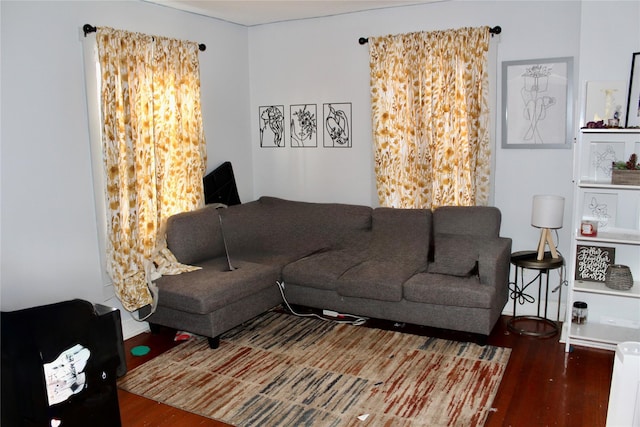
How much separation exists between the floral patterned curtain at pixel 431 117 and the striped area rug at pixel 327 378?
4.11ft

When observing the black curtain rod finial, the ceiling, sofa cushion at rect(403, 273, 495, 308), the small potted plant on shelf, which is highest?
the ceiling

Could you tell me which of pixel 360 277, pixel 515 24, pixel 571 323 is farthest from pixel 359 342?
pixel 515 24

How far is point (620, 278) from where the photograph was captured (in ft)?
11.1

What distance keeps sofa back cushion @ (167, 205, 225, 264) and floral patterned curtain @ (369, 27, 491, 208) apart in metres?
1.45

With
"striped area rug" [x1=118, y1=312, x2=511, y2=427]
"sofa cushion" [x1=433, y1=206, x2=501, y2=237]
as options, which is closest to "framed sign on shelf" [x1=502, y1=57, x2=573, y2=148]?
"sofa cushion" [x1=433, y1=206, x2=501, y2=237]

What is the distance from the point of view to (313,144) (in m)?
4.98

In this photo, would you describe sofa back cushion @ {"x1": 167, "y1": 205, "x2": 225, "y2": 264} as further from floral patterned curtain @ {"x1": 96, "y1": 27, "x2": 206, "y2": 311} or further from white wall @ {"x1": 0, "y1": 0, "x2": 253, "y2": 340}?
white wall @ {"x1": 0, "y1": 0, "x2": 253, "y2": 340}

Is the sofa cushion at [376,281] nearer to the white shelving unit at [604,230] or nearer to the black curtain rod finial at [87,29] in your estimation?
the white shelving unit at [604,230]

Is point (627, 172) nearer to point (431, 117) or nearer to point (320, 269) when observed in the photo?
point (431, 117)

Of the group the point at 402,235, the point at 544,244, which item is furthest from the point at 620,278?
the point at 402,235

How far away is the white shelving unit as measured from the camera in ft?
11.3

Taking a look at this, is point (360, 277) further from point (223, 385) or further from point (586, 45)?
point (586, 45)

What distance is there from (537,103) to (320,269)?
2083 mm

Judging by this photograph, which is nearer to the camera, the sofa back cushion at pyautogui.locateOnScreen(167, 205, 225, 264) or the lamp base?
the lamp base
